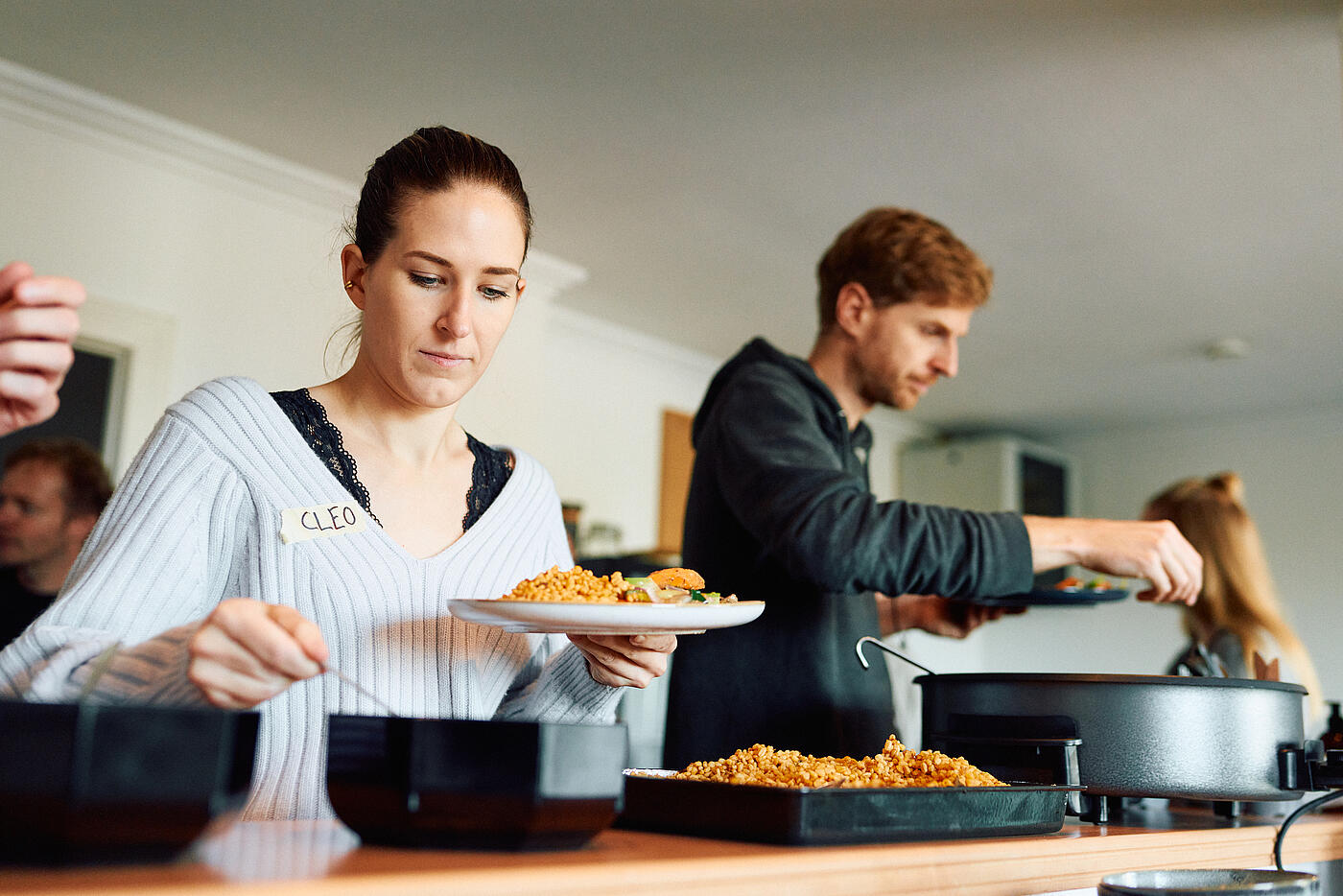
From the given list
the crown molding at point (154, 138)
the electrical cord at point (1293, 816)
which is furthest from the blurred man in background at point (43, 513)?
the electrical cord at point (1293, 816)

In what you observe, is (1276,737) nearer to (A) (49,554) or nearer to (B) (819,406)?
(B) (819,406)

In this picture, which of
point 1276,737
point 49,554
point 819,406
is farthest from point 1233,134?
point 49,554

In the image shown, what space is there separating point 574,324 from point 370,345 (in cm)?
367

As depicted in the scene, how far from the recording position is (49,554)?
2.91 metres

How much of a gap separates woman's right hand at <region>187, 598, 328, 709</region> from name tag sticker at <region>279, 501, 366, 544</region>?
0.36m

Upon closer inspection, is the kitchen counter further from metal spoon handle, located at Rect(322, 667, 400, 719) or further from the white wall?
the white wall

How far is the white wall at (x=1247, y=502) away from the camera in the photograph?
584cm

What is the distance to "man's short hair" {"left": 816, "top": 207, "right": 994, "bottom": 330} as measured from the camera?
1797 mm

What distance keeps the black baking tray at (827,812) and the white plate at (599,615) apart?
118mm

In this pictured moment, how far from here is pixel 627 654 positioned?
3.39 feet

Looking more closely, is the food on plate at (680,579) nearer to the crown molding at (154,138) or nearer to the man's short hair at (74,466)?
the crown molding at (154,138)

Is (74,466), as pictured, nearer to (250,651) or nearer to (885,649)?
(885,649)

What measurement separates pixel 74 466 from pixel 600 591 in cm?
A: 253

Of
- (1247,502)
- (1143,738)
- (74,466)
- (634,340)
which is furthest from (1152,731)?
(1247,502)
